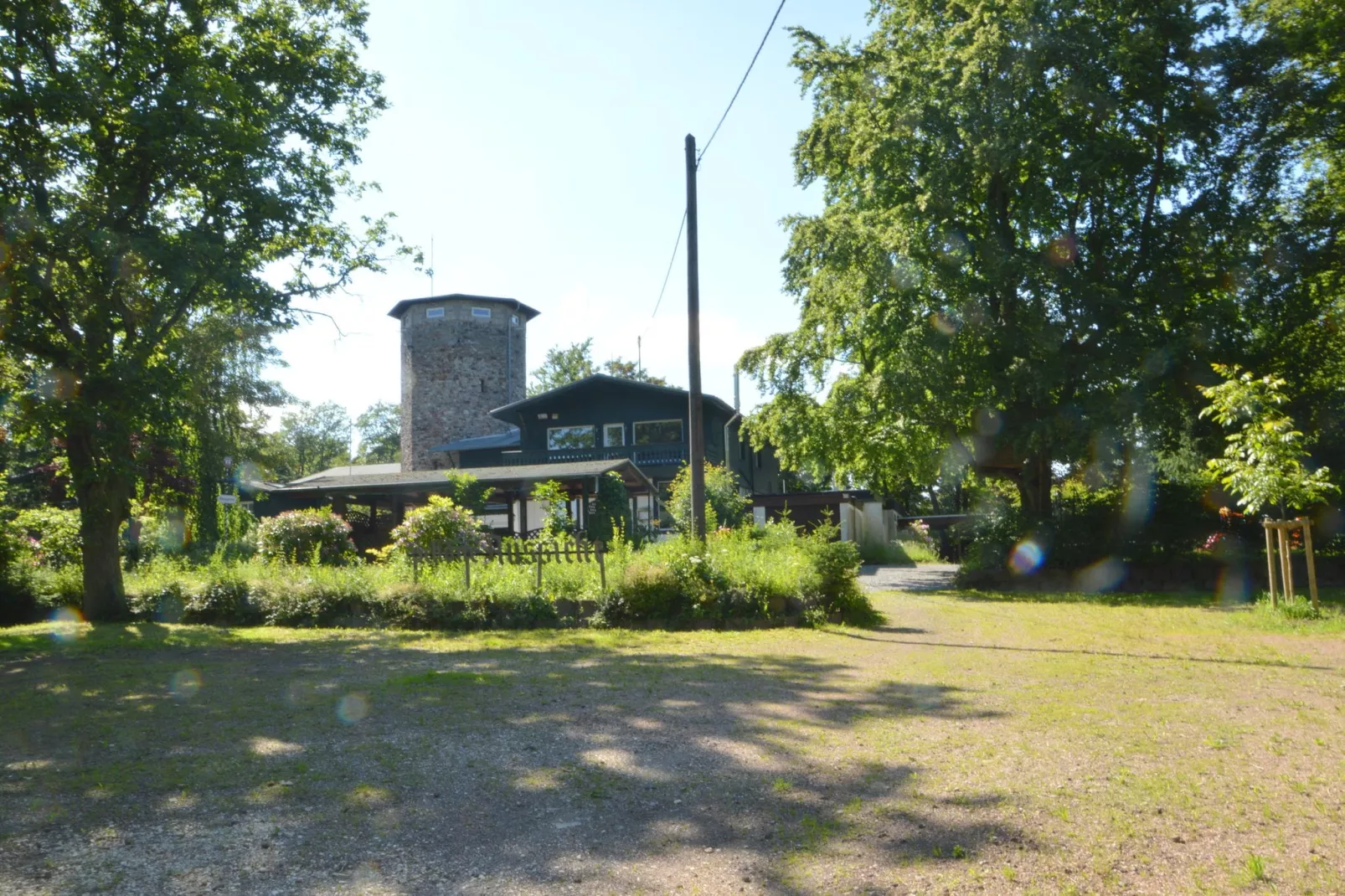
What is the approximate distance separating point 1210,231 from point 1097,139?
3239mm

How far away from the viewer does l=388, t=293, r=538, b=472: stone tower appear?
48938 millimetres

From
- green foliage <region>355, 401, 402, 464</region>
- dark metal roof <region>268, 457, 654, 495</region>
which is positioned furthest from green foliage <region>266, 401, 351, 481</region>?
dark metal roof <region>268, 457, 654, 495</region>

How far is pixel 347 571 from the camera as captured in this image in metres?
15.6

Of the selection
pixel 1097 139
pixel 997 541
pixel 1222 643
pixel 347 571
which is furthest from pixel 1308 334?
pixel 347 571

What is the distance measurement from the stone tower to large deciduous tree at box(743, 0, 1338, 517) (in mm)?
28138

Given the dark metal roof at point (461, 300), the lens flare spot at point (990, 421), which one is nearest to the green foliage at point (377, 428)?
the dark metal roof at point (461, 300)

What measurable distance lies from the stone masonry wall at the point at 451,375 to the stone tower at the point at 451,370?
41mm

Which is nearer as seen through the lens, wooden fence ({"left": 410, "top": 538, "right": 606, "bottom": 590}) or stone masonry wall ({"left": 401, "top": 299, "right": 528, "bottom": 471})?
wooden fence ({"left": 410, "top": 538, "right": 606, "bottom": 590})

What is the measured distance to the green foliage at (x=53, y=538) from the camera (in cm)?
1964

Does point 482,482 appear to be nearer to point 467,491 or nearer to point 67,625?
point 467,491

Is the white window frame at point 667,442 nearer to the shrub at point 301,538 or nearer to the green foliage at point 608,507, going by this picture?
the green foliage at point 608,507

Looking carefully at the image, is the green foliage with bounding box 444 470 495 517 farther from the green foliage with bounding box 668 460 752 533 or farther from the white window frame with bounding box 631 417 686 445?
the white window frame with bounding box 631 417 686 445

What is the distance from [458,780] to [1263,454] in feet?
39.9

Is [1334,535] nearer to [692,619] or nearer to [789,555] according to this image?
[789,555]
